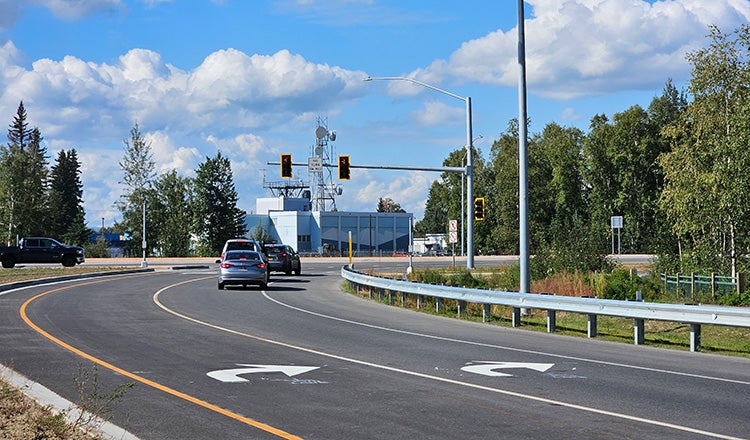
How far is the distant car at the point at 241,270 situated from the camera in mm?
34219

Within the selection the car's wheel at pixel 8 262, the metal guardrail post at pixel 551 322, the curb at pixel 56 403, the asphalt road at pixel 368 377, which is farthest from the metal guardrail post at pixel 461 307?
the car's wheel at pixel 8 262

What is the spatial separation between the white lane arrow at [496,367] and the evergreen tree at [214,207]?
9203 centimetres

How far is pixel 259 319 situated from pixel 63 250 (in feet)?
141

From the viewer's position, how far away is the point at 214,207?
106 metres

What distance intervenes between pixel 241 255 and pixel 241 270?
3.02 ft

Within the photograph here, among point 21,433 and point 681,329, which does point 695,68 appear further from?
point 21,433

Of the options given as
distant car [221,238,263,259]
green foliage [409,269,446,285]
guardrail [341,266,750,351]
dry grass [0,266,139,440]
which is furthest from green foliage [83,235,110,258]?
dry grass [0,266,139,440]

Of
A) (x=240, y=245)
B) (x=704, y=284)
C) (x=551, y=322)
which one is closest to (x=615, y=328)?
(x=551, y=322)

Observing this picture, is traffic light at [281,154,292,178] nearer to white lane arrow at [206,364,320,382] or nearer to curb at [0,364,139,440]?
white lane arrow at [206,364,320,382]

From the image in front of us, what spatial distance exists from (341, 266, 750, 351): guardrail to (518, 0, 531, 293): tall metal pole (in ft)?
5.43

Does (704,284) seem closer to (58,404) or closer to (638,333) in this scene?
(638,333)

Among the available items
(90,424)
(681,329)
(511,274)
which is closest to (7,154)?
(511,274)

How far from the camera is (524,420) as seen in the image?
30.7 ft

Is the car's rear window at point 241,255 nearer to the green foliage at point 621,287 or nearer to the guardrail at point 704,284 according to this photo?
the green foliage at point 621,287
